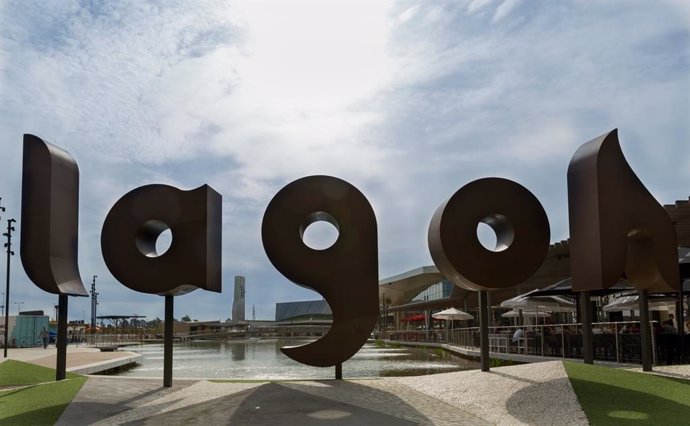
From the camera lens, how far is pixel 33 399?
13000 millimetres

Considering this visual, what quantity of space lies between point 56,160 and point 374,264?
309 inches

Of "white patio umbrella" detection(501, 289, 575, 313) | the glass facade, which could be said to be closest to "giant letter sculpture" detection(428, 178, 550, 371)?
"white patio umbrella" detection(501, 289, 575, 313)

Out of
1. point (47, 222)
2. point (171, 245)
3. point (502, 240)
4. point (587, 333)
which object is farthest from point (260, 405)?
point (587, 333)

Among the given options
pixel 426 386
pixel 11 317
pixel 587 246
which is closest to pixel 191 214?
pixel 426 386

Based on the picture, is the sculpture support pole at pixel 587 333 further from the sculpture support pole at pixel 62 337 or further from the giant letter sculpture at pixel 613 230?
the sculpture support pole at pixel 62 337

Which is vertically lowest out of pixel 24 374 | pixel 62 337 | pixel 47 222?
pixel 24 374

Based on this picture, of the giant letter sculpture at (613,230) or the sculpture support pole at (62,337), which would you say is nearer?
the giant letter sculpture at (613,230)

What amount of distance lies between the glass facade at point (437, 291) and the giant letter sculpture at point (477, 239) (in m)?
61.8

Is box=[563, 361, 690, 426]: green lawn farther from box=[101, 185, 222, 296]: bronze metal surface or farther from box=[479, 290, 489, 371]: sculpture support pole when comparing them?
box=[101, 185, 222, 296]: bronze metal surface

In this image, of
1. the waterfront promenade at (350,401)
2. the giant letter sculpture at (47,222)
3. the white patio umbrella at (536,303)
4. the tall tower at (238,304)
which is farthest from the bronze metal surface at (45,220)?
the tall tower at (238,304)

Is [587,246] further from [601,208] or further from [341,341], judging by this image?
[341,341]

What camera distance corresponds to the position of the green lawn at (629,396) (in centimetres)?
1030

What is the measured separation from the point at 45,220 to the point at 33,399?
13.2ft

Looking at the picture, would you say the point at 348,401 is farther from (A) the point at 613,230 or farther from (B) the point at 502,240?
(A) the point at 613,230
